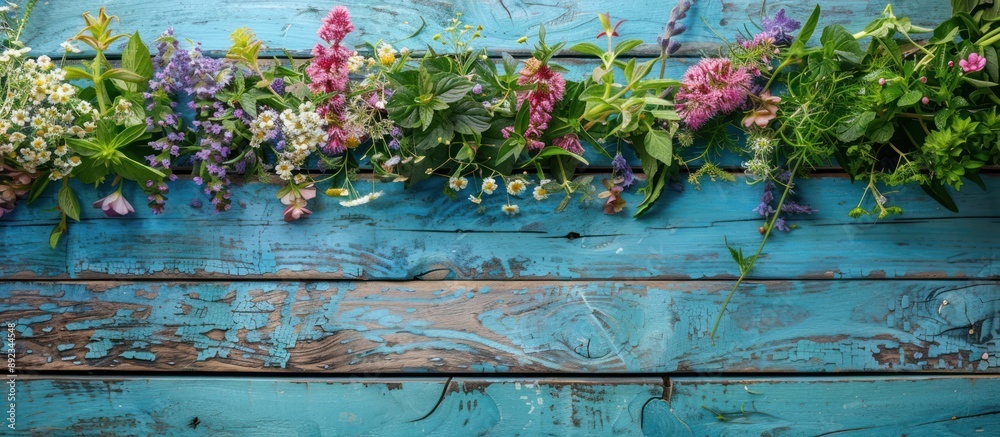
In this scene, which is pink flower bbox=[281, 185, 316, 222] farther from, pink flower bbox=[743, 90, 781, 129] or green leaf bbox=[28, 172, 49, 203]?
pink flower bbox=[743, 90, 781, 129]

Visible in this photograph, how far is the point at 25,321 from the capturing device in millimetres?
1312

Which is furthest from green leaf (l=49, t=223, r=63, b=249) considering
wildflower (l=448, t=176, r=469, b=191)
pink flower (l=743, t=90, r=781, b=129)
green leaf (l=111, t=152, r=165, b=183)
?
pink flower (l=743, t=90, r=781, b=129)

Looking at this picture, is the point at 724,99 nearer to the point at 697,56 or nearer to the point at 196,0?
the point at 697,56

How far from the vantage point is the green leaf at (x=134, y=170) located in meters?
1.19

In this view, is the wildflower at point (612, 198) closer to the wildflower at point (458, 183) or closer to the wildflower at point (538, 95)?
the wildflower at point (538, 95)

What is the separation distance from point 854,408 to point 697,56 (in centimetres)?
75

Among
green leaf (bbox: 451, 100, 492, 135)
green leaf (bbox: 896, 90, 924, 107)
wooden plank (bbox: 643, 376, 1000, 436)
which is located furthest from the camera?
wooden plank (bbox: 643, 376, 1000, 436)

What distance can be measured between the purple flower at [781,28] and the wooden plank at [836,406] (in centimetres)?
65

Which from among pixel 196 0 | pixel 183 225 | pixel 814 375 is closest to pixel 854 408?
pixel 814 375

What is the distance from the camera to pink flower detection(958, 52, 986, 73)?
3.56ft

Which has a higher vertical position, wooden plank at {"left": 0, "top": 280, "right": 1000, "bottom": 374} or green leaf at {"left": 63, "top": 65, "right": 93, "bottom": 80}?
green leaf at {"left": 63, "top": 65, "right": 93, "bottom": 80}

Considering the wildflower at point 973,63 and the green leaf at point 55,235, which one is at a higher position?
the wildflower at point 973,63

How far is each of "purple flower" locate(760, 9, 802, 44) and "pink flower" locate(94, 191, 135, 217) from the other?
1250mm

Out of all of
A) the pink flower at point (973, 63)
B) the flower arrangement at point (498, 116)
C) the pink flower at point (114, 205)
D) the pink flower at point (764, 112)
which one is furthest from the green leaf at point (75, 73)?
the pink flower at point (973, 63)
